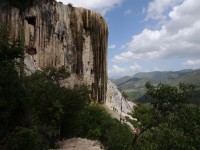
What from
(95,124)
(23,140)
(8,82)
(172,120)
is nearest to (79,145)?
(95,124)

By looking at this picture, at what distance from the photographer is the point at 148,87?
34750mm

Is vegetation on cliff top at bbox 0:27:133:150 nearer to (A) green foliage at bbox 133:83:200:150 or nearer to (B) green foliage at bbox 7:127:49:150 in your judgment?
(B) green foliage at bbox 7:127:49:150

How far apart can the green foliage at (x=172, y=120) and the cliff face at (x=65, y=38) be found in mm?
34614

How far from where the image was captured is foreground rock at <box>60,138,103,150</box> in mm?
51531

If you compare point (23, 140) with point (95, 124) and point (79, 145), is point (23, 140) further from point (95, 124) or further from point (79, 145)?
point (95, 124)

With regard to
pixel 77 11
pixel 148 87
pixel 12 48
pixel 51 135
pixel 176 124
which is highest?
pixel 77 11

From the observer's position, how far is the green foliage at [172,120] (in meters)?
30.6

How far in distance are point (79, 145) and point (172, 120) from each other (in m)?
23.8

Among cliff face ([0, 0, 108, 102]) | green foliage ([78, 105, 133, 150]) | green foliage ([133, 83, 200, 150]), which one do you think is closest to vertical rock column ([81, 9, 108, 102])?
cliff face ([0, 0, 108, 102])

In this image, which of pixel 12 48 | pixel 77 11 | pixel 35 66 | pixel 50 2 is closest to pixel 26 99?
pixel 12 48

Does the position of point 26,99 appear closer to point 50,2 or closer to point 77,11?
point 50,2

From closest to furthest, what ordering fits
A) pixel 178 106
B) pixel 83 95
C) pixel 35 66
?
pixel 178 106
pixel 83 95
pixel 35 66

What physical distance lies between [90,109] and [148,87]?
116 ft

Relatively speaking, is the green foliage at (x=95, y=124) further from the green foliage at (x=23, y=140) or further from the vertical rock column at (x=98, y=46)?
the green foliage at (x=23, y=140)
